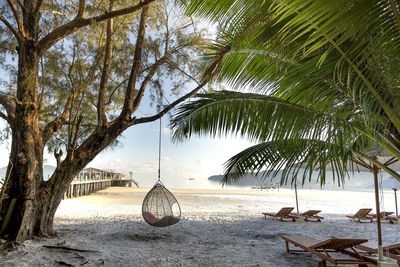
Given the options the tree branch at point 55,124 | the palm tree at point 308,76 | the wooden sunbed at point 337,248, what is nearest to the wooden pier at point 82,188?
the tree branch at point 55,124

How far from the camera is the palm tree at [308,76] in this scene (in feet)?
3.83

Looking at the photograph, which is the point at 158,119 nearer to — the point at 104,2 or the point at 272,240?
the point at 104,2

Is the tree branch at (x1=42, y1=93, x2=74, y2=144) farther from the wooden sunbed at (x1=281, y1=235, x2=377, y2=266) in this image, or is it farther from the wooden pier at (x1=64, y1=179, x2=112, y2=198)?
the wooden pier at (x1=64, y1=179, x2=112, y2=198)

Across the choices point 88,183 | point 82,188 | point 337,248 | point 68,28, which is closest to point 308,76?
point 337,248

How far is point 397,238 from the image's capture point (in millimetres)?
6070

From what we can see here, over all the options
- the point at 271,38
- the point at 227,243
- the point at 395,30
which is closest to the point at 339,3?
the point at 395,30

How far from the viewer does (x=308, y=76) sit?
6.38ft

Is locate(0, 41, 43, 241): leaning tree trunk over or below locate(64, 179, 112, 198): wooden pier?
over

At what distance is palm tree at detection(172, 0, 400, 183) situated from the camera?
1.17 meters

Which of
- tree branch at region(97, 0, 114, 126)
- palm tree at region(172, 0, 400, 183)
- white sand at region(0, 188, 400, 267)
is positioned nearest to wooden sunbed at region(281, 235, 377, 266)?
white sand at region(0, 188, 400, 267)

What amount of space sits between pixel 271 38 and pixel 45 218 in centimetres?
533

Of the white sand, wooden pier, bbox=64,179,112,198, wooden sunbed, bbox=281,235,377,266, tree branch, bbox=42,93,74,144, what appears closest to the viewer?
wooden sunbed, bbox=281,235,377,266

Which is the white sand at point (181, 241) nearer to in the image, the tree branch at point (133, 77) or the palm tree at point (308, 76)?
the palm tree at point (308, 76)

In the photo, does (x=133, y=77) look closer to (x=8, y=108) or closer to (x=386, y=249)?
(x=8, y=108)
